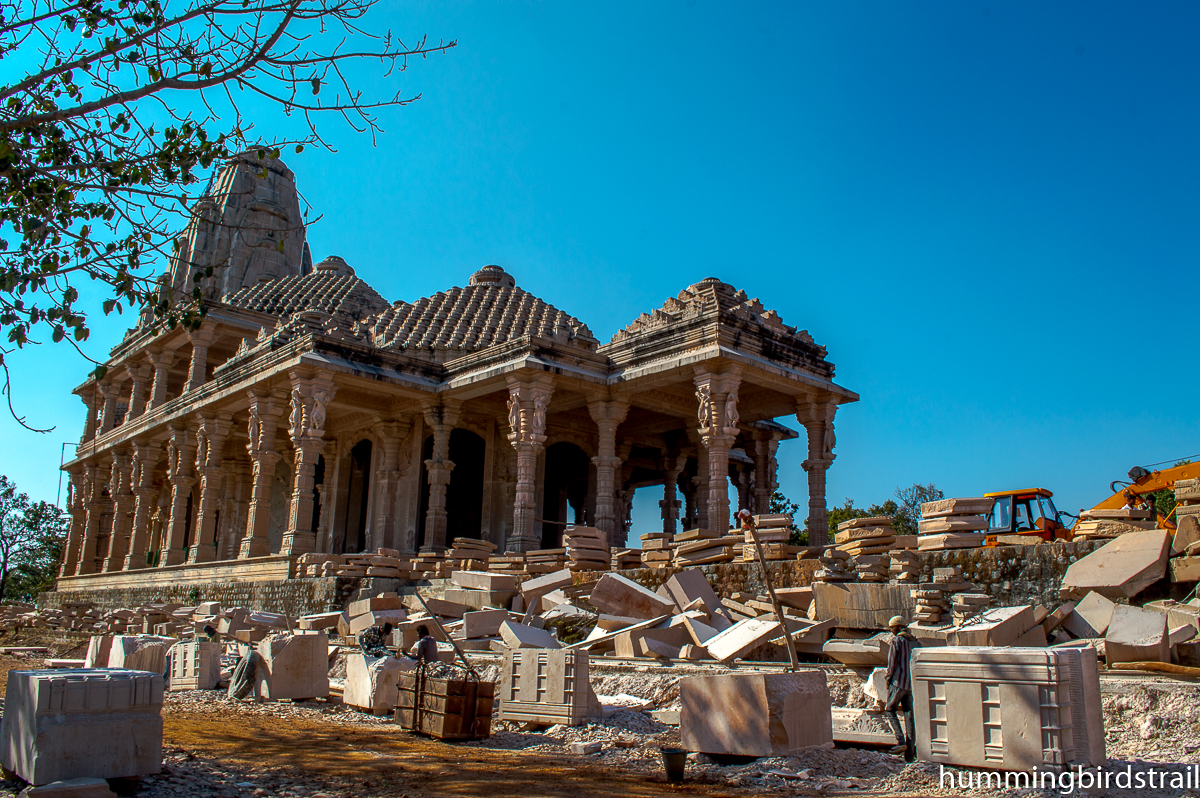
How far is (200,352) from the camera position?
23.7 meters

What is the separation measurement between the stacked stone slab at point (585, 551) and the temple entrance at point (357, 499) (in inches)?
394

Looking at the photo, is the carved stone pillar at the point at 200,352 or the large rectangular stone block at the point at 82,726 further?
the carved stone pillar at the point at 200,352

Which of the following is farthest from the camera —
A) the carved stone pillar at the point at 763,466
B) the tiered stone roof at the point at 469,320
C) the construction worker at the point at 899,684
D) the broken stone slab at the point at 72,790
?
Result: the carved stone pillar at the point at 763,466

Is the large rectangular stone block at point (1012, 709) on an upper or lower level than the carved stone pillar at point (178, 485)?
lower

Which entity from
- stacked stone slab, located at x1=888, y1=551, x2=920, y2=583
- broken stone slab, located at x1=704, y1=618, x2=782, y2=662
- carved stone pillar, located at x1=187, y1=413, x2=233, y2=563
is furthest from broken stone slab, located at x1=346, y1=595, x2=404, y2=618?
carved stone pillar, located at x1=187, y1=413, x2=233, y2=563

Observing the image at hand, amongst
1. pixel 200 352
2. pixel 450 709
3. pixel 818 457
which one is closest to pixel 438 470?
pixel 818 457

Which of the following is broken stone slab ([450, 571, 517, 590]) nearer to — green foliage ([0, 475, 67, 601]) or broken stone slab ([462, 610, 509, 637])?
broken stone slab ([462, 610, 509, 637])

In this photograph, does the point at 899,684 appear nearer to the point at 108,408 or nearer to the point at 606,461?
the point at 606,461

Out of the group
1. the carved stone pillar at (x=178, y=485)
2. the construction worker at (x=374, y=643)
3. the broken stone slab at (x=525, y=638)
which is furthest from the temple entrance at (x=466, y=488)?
the broken stone slab at (x=525, y=638)

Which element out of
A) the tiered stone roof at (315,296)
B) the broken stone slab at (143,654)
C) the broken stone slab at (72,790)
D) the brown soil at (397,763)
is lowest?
the brown soil at (397,763)

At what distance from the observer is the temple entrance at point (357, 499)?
23.1m

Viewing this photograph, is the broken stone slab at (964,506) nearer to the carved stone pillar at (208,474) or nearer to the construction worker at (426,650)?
the construction worker at (426,650)

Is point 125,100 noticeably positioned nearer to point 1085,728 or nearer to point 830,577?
point 1085,728

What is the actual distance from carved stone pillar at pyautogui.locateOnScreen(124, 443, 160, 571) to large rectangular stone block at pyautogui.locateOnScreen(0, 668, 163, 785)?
808 inches
